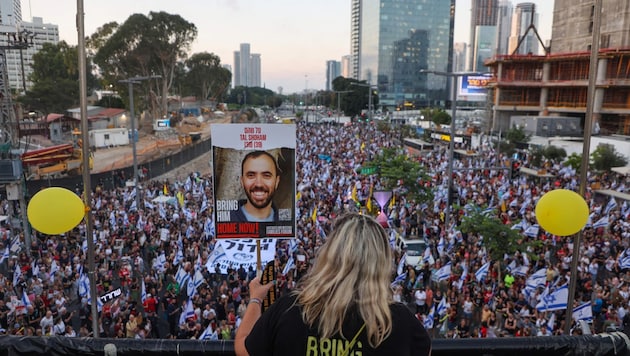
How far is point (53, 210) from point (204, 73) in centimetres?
7020

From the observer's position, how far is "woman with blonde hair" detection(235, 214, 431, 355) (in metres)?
1.95

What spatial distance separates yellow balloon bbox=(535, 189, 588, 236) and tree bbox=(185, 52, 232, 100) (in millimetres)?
66507

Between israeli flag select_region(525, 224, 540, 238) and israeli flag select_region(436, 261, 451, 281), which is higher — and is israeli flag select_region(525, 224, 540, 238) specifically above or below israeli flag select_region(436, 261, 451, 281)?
above

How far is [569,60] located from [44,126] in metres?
56.8

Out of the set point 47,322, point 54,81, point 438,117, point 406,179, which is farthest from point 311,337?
point 438,117

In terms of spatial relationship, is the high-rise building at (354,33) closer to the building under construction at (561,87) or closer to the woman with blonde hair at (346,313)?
the building under construction at (561,87)

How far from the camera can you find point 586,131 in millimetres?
6832

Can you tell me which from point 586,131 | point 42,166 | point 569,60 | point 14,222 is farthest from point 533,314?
point 569,60

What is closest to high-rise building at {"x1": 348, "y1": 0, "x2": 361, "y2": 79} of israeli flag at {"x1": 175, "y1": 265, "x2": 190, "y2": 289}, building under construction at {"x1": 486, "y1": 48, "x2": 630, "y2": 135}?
building under construction at {"x1": 486, "y1": 48, "x2": 630, "y2": 135}

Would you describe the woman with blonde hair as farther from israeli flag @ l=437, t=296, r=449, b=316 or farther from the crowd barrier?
israeli flag @ l=437, t=296, r=449, b=316

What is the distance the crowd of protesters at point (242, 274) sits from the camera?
1120 centimetres

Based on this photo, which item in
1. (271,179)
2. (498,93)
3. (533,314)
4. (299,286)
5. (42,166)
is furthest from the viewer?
(498,93)

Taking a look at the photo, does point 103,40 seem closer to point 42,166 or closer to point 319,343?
point 42,166

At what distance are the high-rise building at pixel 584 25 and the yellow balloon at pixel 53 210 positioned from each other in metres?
59.5
